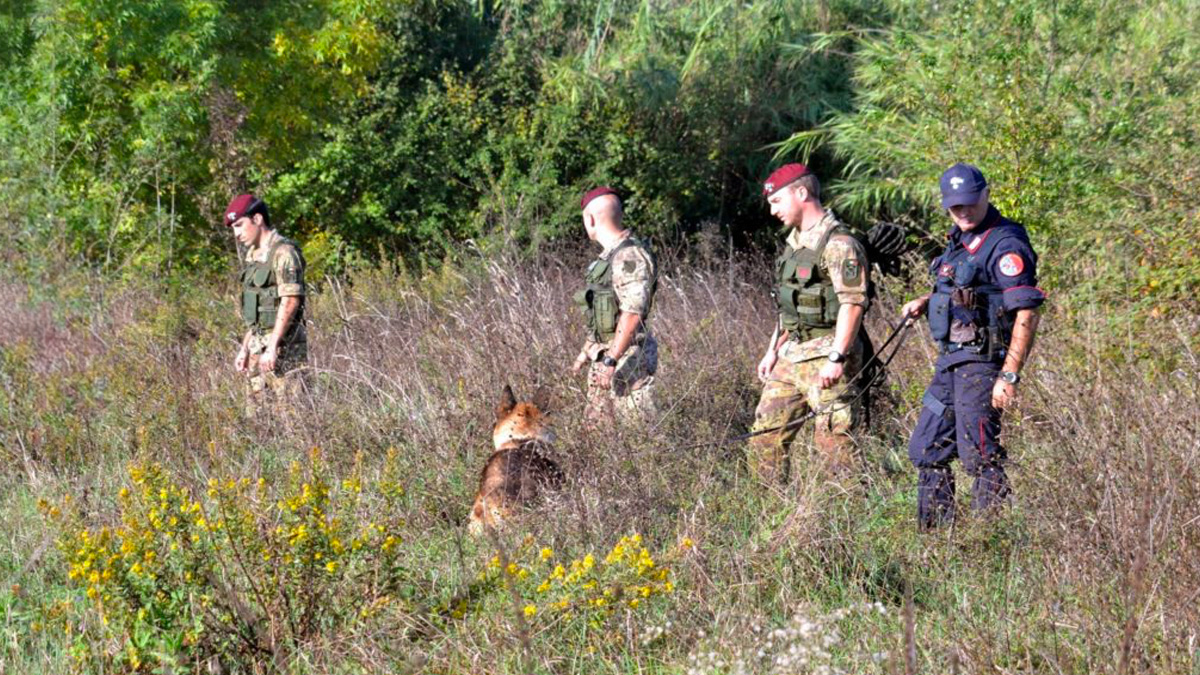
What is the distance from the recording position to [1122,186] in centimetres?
727

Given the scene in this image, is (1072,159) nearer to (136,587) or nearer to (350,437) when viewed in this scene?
(350,437)

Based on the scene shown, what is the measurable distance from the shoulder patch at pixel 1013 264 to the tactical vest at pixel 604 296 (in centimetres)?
168

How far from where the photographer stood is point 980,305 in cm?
465

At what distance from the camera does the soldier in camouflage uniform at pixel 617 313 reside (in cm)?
569

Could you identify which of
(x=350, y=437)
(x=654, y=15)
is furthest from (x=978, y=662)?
(x=654, y=15)

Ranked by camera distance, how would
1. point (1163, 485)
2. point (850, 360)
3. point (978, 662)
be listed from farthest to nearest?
point (850, 360) → point (1163, 485) → point (978, 662)

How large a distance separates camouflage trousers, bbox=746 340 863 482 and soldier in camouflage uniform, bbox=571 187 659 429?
0.54m

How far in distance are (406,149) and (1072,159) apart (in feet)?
35.8

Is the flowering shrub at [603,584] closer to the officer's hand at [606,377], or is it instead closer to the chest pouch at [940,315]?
the chest pouch at [940,315]

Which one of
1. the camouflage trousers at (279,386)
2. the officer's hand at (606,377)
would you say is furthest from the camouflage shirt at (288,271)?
the officer's hand at (606,377)

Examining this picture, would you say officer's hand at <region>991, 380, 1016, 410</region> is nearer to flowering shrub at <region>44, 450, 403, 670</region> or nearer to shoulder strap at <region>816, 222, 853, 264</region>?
Result: shoulder strap at <region>816, 222, 853, 264</region>

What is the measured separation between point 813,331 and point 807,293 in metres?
0.17

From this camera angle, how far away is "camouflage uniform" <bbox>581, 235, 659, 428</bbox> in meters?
5.68

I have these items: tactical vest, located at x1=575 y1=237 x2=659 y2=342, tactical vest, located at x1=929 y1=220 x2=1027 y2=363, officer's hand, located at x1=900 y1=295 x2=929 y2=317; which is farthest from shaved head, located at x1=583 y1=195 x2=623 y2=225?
tactical vest, located at x1=929 y1=220 x2=1027 y2=363
